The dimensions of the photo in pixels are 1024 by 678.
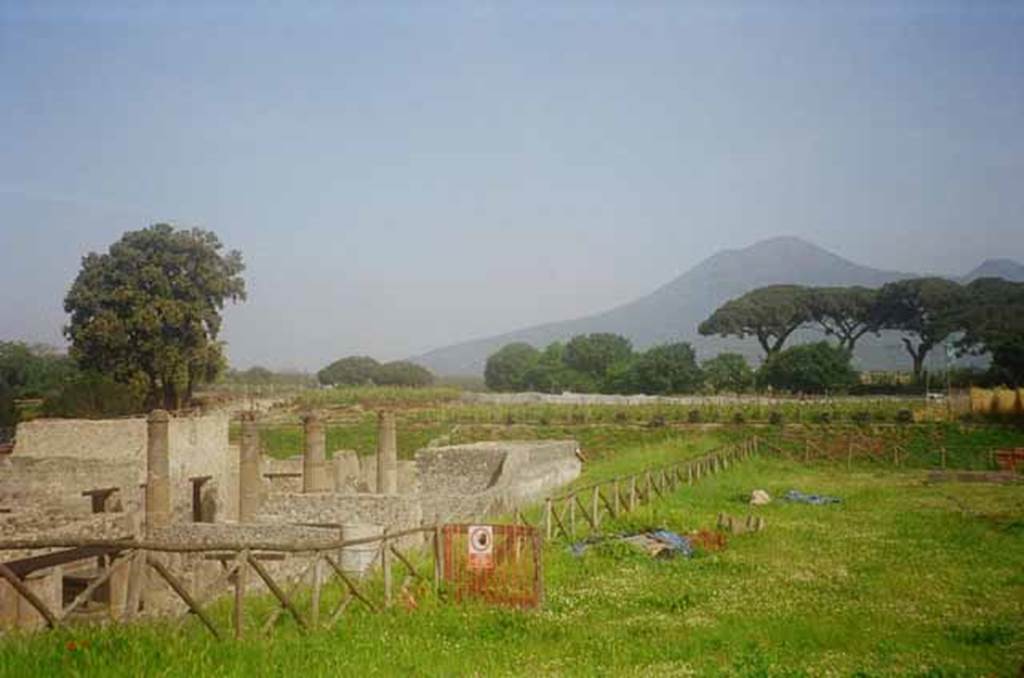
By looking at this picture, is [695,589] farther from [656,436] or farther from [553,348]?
[553,348]

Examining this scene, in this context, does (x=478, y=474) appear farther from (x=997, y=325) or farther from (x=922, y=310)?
(x=922, y=310)

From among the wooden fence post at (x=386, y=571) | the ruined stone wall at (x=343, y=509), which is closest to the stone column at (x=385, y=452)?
the ruined stone wall at (x=343, y=509)

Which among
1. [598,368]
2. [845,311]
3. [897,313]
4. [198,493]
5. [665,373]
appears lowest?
[198,493]

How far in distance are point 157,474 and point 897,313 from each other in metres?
86.4

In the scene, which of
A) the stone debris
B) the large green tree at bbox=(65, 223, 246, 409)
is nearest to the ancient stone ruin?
the stone debris

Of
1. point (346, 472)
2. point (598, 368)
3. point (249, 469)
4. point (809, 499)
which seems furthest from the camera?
point (598, 368)

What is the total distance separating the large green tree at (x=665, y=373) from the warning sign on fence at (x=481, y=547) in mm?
76234

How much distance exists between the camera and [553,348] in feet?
412

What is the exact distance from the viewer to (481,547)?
48.8 feet

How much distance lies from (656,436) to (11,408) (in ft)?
115

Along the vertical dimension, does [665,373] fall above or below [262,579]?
above

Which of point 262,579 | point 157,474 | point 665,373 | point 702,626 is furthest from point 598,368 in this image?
point 702,626

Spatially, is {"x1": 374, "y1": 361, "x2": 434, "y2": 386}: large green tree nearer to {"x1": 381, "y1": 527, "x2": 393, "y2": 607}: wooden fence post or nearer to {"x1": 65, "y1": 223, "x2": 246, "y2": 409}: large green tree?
{"x1": 65, "y1": 223, "x2": 246, "y2": 409}: large green tree

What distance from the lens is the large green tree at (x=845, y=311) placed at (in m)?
102
